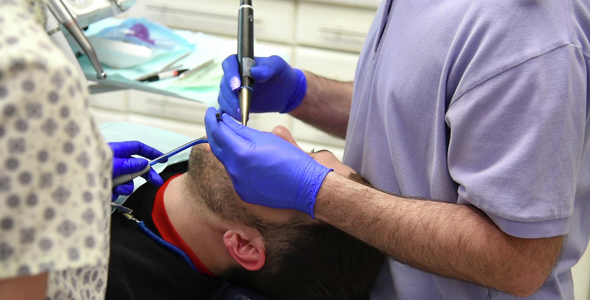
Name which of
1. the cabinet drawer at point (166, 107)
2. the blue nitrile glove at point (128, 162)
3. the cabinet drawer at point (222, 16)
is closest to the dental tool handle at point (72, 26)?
the blue nitrile glove at point (128, 162)

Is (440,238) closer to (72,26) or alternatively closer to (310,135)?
(72,26)

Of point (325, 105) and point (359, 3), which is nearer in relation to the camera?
point (325, 105)

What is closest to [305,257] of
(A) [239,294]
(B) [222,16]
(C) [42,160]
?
(A) [239,294]

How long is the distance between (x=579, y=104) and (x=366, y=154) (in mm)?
435

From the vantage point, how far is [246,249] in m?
1.00

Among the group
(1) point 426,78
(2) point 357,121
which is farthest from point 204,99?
(1) point 426,78

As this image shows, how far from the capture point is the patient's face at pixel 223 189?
0.98m

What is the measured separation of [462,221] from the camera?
78 centimetres

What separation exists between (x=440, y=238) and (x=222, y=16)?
172 centimetres

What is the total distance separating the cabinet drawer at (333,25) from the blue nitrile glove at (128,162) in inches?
49.8

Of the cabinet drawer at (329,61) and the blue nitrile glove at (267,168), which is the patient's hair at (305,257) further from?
the cabinet drawer at (329,61)

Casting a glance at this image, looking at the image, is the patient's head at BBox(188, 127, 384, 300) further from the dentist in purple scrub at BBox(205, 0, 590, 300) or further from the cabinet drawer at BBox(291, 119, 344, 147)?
the cabinet drawer at BBox(291, 119, 344, 147)

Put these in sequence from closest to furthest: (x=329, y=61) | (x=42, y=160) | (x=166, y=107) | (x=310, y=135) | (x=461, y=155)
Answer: (x=42, y=160)
(x=461, y=155)
(x=329, y=61)
(x=310, y=135)
(x=166, y=107)

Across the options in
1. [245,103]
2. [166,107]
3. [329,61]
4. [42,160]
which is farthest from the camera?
[166,107]
